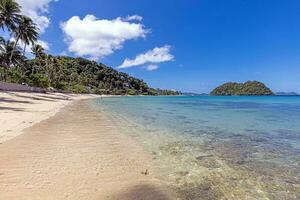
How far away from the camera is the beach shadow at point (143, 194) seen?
15.0 ft

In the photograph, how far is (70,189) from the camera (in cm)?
474

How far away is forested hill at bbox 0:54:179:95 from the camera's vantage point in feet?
275

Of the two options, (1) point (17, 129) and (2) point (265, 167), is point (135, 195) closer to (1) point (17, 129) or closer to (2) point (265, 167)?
(2) point (265, 167)

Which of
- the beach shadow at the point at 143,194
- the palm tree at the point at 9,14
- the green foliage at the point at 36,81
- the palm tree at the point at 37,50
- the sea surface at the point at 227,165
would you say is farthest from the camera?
the palm tree at the point at 37,50

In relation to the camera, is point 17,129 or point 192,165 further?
point 17,129

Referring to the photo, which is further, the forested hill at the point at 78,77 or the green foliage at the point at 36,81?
the forested hill at the point at 78,77

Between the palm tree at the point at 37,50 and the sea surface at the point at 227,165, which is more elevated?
the palm tree at the point at 37,50

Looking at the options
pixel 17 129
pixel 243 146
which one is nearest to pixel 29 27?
pixel 17 129

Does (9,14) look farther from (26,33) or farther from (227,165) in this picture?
(227,165)

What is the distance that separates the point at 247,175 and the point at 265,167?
0.99m

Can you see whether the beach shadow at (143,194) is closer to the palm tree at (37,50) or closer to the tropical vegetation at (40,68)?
the tropical vegetation at (40,68)

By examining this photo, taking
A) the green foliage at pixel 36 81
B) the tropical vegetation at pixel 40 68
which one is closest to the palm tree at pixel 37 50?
the tropical vegetation at pixel 40 68

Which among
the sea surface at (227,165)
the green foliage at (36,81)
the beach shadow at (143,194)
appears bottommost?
the sea surface at (227,165)

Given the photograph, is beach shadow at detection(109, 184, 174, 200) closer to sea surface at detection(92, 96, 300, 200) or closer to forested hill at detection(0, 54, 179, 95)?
sea surface at detection(92, 96, 300, 200)
